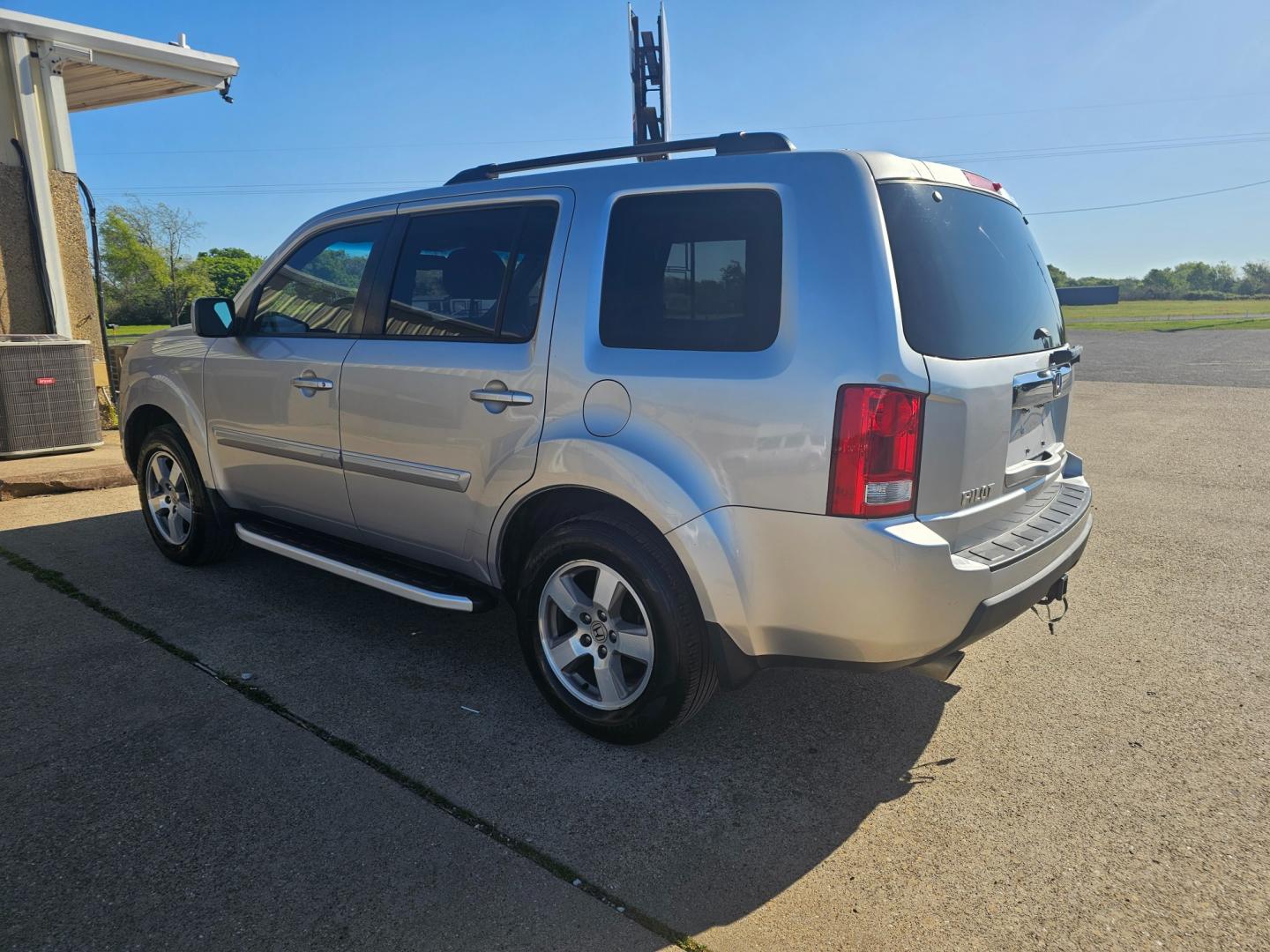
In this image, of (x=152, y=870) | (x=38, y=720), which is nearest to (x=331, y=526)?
(x=38, y=720)

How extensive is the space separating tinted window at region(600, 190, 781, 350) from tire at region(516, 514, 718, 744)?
2.24 feet

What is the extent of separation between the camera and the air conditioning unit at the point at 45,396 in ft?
26.2

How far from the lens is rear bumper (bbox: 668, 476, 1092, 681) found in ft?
8.14

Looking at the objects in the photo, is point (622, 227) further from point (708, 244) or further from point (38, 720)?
point (38, 720)

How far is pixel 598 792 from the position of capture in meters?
2.84

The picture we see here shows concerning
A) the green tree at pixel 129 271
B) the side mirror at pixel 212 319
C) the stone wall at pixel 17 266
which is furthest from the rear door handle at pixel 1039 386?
the green tree at pixel 129 271

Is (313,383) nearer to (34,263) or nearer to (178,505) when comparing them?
(178,505)

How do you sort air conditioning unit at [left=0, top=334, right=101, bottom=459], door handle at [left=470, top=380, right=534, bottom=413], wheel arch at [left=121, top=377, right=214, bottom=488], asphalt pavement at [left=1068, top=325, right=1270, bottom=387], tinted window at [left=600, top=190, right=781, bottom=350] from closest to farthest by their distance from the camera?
tinted window at [left=600, top=190, right=781, bottom=350], door handle at [left=470, top=380, right=534, bottom=413], wheel arch at [left=121, top=377, right=214, bottom=488], air conditioning unit at [left=0, top=334, right=101, bottom=459], asphalt pavement at [left=1068, top=325, right=1270, bottom=387]

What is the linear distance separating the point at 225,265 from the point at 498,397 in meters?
98.9

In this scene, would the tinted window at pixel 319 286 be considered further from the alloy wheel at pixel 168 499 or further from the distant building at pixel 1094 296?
the distant building at pixel 1094 296

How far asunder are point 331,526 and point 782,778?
8.12 ft

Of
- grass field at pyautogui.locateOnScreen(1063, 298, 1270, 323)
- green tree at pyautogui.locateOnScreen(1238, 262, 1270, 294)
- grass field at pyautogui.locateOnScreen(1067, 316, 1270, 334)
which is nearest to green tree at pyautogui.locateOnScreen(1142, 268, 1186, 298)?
green tree at pyautogui.locateOnScreen(1238, 262, 1270, 294)

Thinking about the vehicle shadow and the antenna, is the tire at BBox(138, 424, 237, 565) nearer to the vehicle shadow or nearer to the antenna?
the vehicle shadow

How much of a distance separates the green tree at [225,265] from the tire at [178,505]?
71.4 m
